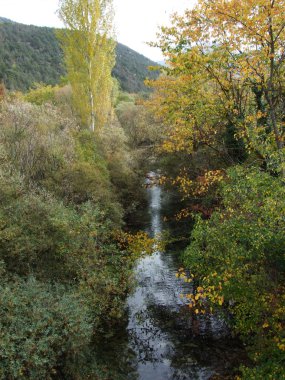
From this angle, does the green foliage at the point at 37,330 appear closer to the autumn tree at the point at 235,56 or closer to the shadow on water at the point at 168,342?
the shadow on water at the point at 168,342

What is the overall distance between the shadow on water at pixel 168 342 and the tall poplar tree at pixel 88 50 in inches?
676

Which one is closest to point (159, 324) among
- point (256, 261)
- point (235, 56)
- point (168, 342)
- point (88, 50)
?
point (168, 342)

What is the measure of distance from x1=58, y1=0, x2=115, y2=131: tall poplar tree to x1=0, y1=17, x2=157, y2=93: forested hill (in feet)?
136

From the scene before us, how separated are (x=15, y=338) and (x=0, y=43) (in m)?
99.9

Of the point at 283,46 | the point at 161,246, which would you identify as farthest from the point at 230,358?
the point at 283,46

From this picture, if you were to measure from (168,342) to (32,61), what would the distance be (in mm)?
93771

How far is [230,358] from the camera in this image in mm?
12188

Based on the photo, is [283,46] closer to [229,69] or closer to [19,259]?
[229,69]

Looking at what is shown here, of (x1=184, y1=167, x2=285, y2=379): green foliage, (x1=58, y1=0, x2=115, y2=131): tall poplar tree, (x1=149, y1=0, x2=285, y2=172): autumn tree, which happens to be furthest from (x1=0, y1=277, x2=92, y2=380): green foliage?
(x1=58, y1=0, x2=115, y2=131): tall poplar tree

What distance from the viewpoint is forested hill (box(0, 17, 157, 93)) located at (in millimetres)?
80250

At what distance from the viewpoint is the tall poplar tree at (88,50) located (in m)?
27.0

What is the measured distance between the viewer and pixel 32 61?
305ft

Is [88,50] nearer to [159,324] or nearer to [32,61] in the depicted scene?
[159,324]

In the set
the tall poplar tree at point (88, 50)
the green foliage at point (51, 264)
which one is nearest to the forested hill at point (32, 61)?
the tall poplar tree at point (88, 50)
